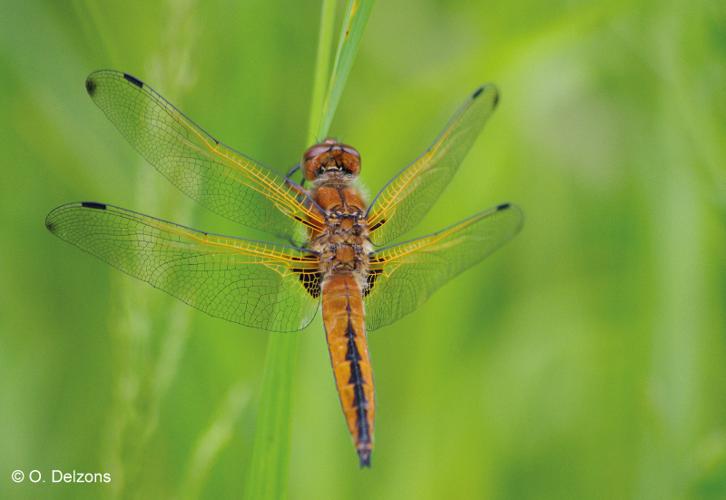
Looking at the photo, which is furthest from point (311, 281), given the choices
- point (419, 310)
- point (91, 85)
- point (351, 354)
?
point (91, 85)

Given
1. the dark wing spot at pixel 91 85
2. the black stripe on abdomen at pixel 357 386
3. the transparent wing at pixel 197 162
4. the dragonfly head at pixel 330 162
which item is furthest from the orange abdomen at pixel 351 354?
the dark wing spot at pixel 91 85

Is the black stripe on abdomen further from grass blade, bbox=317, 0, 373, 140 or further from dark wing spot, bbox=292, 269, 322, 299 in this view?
grass blade, bbox=317, 0, 373, 140

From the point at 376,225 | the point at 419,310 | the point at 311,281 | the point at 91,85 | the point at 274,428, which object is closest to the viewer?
the point at 274,428

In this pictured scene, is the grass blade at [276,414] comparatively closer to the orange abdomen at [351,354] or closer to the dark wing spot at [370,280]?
the orange abdomen at [351,354]

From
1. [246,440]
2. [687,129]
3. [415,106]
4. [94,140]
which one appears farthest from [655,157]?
[94,140]

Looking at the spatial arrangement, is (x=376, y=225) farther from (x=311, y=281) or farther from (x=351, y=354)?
(x=351, y=354)

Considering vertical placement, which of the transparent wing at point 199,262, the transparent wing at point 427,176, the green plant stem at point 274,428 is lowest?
the green plant stem at point 274,428

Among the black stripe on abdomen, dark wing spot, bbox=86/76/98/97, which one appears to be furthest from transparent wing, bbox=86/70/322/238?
the black stripe on abdomen

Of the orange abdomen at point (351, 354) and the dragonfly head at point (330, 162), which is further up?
the dragonfly head at point (330, 162)
